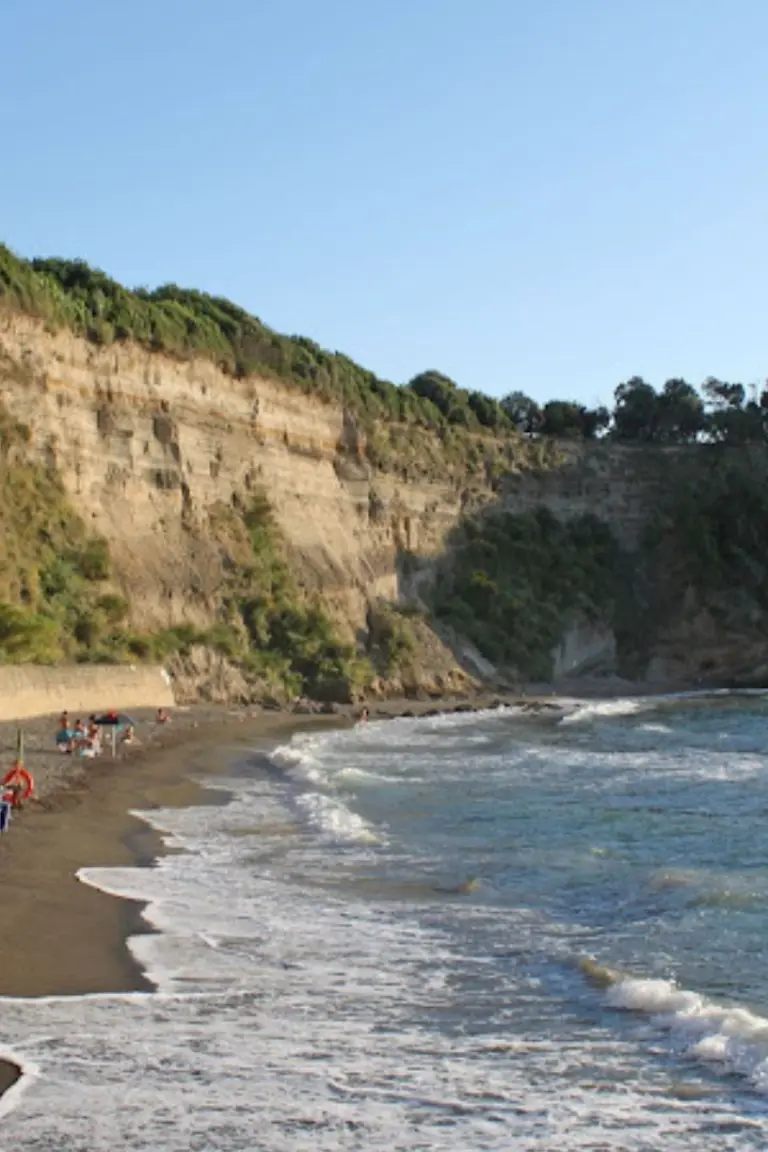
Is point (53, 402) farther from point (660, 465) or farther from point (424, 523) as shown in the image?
point (660, 465)

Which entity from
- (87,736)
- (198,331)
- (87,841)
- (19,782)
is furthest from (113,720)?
(198,331)

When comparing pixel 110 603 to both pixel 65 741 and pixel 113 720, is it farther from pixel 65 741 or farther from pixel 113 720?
pixel 65 741

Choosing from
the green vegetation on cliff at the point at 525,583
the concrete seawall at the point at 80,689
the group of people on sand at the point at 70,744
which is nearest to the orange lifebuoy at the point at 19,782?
the group of people on sand at the point at 70,744

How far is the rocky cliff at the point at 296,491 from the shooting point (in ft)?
143

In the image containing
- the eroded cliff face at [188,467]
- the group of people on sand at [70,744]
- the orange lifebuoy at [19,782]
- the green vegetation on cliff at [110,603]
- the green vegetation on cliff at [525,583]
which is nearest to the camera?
the group of people on sand at [70,744]

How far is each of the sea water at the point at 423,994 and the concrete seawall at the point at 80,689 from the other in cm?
979

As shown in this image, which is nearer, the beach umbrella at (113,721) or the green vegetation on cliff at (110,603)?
the beach umbrella at (113,721)

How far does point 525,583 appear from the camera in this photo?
219 feet

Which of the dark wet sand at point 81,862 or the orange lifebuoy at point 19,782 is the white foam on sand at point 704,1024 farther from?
the orange lifebuoy at point 19,782

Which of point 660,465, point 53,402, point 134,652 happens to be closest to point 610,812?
point 134,652

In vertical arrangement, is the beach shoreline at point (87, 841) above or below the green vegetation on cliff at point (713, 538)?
below

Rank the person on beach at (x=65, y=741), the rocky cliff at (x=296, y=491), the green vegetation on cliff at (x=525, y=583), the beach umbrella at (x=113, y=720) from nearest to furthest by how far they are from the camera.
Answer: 1. the person on beach at (x=65, y=741)
2. the beach umbrella at (x=113, y=720)
3. the rocky cliff at (x=296, y=491)
4. the green vegetation on cliff at (x=525, y=583)

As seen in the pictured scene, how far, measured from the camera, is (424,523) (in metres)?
64.0

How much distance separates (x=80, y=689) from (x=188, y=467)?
699 inches
